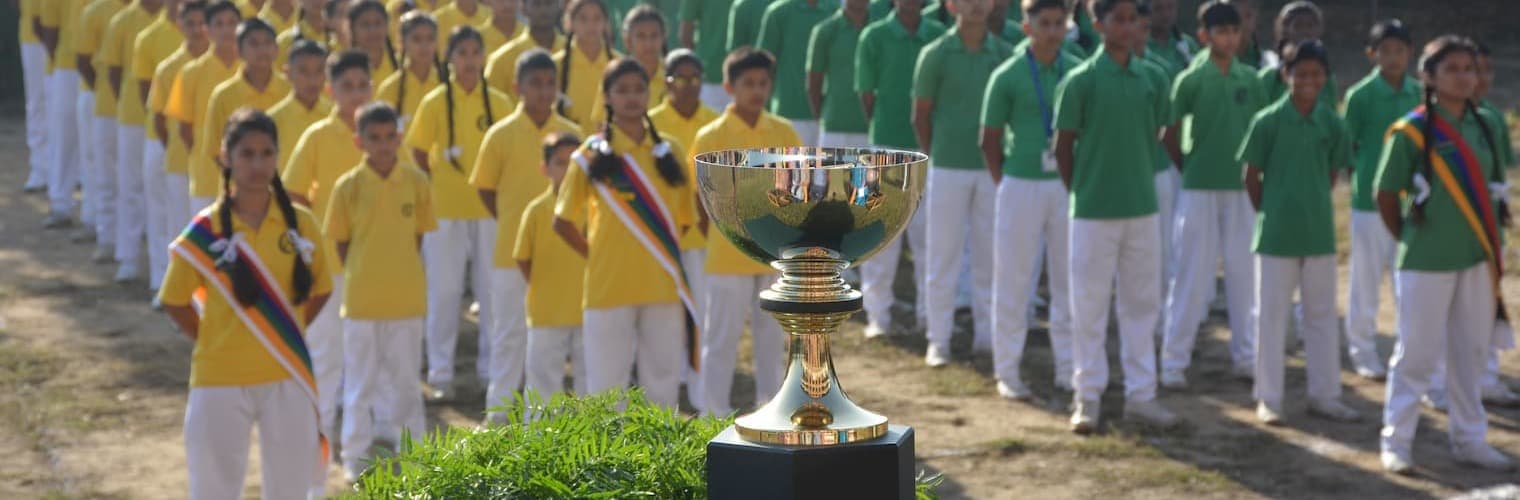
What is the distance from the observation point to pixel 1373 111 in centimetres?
906

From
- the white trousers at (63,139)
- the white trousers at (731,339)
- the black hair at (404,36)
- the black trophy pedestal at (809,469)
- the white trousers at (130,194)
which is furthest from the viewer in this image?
the white trousers at (63,139)

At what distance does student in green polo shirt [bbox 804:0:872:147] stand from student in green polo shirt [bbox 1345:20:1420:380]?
2.63 meters

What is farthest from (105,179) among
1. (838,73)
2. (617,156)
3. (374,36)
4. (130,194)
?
(617,156)

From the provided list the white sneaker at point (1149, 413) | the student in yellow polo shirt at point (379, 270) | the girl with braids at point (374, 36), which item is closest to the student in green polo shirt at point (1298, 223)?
the white sneaker at point (1149, 413)

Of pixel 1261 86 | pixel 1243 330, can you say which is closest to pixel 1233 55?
pixel 1261 86

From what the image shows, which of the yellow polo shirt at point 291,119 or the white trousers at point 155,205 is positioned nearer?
the yellow polo shirt at point 291,119

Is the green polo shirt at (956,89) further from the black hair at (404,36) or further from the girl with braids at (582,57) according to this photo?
the black hair at (404,36)

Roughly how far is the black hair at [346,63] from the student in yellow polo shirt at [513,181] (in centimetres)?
60

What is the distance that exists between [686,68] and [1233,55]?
A: 2847 mm

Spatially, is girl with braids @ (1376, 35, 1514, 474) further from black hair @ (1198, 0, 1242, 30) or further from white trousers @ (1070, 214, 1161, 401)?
black hair @ (1198, 0, 1242, 30)

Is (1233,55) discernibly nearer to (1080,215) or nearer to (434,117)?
(1080,215)

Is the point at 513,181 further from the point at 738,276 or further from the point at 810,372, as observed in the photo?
the point at 810,372

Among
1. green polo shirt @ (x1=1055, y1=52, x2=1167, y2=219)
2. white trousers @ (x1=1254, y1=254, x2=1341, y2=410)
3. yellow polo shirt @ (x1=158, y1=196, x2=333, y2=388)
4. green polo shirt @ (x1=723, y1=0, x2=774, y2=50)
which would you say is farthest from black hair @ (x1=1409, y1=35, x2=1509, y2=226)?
green polo shirt @ (x1=723, y1=0, x2=774, y2=50)

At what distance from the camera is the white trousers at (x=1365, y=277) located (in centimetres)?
938
